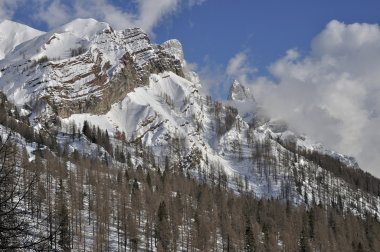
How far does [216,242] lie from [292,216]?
48495mm

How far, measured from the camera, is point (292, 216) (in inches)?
6432

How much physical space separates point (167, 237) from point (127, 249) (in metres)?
8.12

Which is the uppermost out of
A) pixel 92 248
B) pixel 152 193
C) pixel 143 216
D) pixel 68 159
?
pixel 68 159

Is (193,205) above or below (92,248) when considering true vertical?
above

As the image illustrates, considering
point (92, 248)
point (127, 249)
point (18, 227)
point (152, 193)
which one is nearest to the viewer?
point (18, 227)

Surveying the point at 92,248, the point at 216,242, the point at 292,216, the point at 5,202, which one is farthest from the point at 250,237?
the point at 5,202

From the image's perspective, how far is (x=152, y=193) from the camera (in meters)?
146

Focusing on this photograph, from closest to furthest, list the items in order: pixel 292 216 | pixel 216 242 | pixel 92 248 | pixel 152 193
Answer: pixel 92 248, pixel 216 242, pixel 152 193, pixel 292 216

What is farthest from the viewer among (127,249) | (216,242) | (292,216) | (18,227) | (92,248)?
(292,216)

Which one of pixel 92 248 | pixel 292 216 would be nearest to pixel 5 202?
pixel 92 248

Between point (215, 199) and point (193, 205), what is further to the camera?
point (215, 199)

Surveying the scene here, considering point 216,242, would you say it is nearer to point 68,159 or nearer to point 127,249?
point 127,249

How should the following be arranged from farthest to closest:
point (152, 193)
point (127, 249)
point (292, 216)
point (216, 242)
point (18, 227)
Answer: point (292, 216) → point (152, 193) → point (216, 242) → point (127, 249) → point (18, 227)

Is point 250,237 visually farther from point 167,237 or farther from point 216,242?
point 167,237
